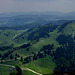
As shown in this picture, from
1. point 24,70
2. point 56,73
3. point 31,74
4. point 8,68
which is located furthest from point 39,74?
point 56,73

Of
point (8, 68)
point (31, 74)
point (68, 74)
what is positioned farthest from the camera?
point (8, 68)

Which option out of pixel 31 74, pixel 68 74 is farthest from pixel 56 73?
pixel 31 74

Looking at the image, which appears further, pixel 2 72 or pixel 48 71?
pixel 48 71

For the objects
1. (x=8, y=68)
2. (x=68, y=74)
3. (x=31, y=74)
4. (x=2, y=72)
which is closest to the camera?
(x=68, y=74)

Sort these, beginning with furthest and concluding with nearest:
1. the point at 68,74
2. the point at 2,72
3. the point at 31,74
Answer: the point at 2,72 < the point at 31,74 < the point at 68,74

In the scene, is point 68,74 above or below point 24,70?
above

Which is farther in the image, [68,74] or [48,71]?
[48,71]

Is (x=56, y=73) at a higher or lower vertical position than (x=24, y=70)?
higher

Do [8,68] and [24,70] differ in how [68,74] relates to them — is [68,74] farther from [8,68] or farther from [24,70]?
[8,68]
